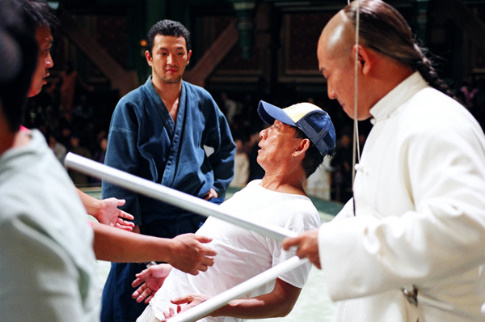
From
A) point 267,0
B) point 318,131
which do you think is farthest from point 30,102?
point 318,131

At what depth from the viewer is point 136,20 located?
880 cm

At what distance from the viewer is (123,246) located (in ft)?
5.29

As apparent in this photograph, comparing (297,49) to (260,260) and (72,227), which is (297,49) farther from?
(72,227)

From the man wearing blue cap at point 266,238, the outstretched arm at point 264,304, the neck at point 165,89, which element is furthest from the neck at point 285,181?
the neck at point 165,89

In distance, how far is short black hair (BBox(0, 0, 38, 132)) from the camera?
997 mm

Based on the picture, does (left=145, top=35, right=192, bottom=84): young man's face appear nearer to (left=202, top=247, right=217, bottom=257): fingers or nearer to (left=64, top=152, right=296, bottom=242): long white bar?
(left=202, top=247, right=217, bottom=257): fingers

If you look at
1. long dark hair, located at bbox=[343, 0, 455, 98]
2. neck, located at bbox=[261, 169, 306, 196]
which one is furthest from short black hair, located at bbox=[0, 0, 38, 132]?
neck, located at bbox=[261, 169, 306, 196]

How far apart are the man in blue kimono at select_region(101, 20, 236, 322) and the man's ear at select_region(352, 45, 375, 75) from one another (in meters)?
1.48

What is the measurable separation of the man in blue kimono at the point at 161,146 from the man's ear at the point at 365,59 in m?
1.48

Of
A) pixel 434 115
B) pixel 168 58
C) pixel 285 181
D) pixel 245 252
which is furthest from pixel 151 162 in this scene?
pixel 434 115

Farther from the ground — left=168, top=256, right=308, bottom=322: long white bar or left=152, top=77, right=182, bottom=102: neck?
left=152, top=77, right=182, bottom=102: neck

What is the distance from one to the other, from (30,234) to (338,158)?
631 cm

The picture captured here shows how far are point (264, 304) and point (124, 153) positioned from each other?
115 cm

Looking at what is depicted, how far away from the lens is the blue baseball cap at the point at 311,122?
6.87 feet
